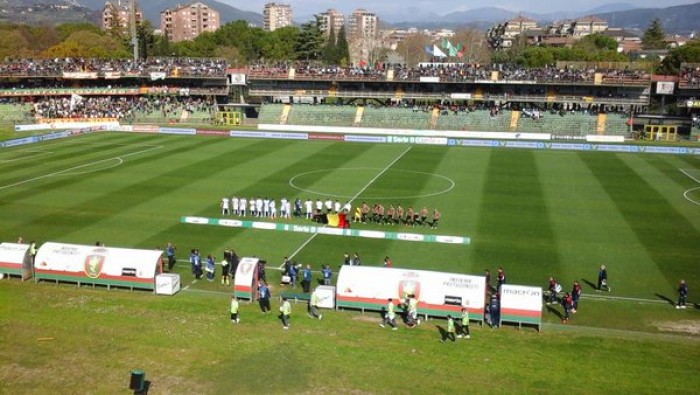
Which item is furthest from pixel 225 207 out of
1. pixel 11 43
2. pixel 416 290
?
pixel 11 43

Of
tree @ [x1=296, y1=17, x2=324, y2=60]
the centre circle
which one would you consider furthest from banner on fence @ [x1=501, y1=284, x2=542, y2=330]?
tree @ [x1=296, y1=17, x2=324, y2=60]

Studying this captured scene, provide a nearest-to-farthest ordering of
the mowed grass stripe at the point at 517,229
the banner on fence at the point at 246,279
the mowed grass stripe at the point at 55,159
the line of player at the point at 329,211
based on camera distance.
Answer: the banner on fence at the point at 246,279, the mowed grass stripe at the point at 517,229, the line of player at the point at 329,211, the mowed grass stripe at the point at 55,159

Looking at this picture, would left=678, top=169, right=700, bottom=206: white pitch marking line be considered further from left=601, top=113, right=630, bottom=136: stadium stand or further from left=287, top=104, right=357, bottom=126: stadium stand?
left=287, top=104, right=357, bottom=126: stadium stand

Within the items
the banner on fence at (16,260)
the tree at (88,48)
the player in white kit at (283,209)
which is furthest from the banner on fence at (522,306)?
the tree at (88,48)

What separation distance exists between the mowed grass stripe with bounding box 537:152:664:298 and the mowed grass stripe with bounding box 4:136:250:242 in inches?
863

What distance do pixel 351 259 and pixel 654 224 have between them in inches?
678

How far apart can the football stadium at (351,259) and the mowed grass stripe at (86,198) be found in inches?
8.2

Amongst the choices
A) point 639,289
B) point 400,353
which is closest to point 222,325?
point 400,353

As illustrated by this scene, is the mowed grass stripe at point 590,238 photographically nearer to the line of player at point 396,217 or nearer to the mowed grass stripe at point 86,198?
the line of player at point 396,217

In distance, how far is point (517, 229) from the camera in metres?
32.9

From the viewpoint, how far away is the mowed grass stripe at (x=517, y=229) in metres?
27.7

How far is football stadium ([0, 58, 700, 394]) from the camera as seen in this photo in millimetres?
18734

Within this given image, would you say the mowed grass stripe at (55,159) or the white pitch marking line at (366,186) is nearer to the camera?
the white pitch marking line at (366,186)

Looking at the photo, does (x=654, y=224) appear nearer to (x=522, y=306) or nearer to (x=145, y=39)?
(x=522, y=306)
